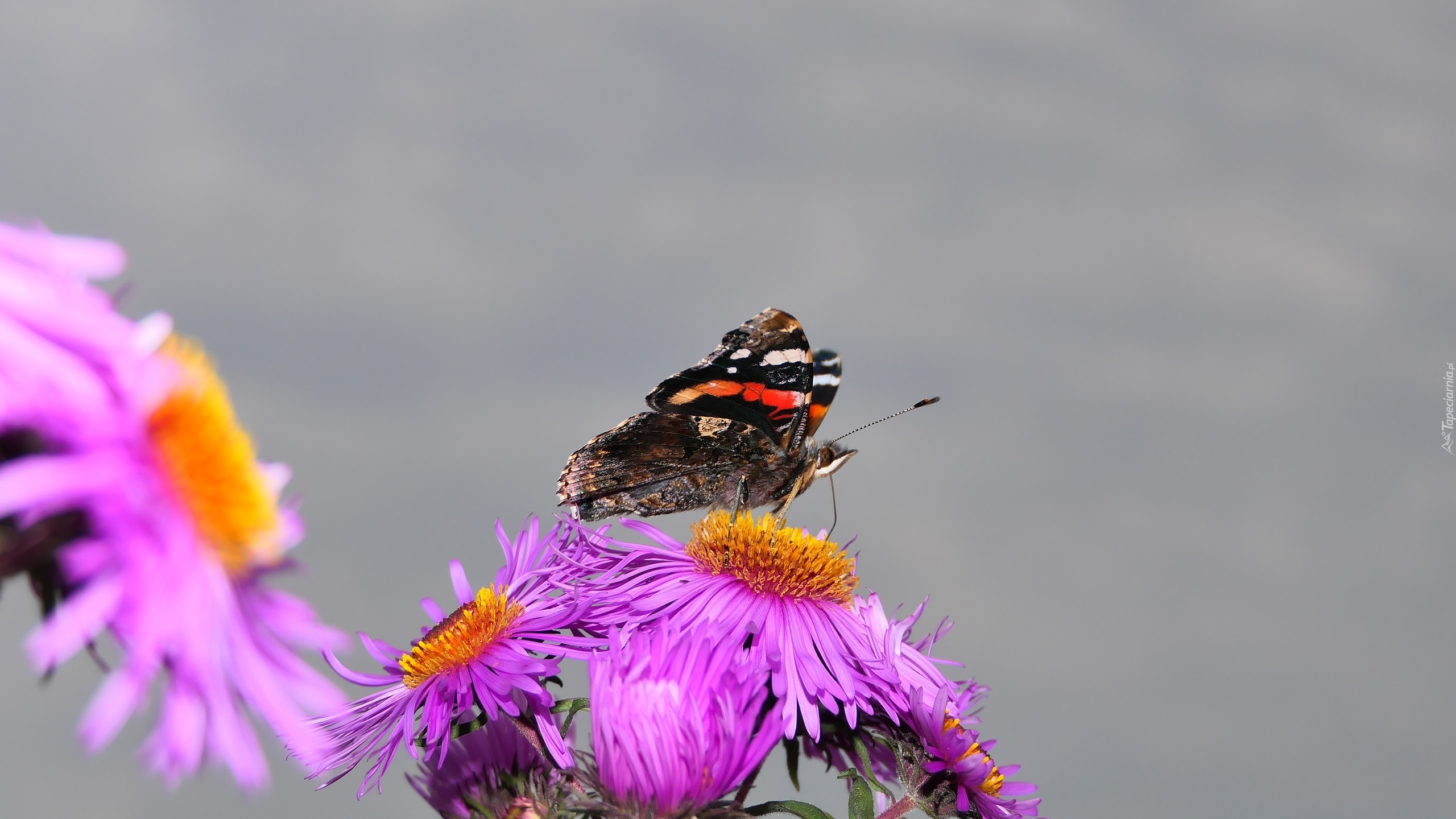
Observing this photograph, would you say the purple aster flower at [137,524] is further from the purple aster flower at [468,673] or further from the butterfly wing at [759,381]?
the butterfly wing at [759,381]

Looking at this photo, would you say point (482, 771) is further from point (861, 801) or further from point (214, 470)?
point (214, 470)

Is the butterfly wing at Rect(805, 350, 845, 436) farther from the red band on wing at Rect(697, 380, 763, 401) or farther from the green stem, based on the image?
the green stem

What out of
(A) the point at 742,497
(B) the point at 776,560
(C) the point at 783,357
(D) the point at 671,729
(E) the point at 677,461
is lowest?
(D) the point at 671,729

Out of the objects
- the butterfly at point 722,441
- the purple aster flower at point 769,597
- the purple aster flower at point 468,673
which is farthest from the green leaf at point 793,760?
the butterfly at point 722,441

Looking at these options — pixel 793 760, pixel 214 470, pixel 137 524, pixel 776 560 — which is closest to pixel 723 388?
pixel 776 560

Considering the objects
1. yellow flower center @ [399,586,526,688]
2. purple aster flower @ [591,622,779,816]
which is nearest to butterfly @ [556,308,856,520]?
yellow flower center @ [399,586,526,688]
